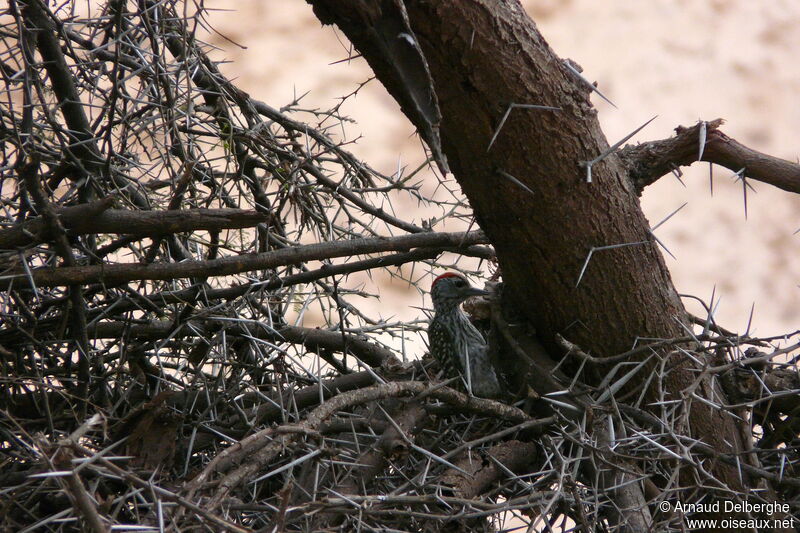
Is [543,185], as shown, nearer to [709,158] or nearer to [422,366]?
[709,158]

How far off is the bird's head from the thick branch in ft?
2.75

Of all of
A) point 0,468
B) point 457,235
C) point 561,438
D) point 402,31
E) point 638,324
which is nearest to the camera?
point 402,31

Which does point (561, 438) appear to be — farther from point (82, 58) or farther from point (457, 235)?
point (82, 58)

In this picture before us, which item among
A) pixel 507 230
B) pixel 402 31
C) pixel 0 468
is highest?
pixel 402 31

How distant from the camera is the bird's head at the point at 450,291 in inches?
116

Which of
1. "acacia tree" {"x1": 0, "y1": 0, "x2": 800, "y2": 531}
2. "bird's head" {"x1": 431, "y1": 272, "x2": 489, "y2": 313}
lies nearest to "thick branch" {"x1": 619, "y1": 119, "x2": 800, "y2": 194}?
"acacia tree" {"x1": 0, "y1": 0, "x2": 800, "y2": 531}

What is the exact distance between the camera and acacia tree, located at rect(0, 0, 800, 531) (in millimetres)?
1798

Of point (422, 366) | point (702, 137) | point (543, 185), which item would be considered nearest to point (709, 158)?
point (702, 137)

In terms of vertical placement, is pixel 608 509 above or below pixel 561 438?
below

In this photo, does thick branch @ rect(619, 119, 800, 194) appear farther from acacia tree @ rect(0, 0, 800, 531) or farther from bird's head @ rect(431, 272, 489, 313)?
bird's head @ rect(431, 272, 489, 313)

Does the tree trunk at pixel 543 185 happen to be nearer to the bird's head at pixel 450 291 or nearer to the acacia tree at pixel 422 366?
the acacia tree at pixel 422 366

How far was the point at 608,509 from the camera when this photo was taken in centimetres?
192

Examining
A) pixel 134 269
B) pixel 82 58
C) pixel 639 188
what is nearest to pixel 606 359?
pixel 639 188

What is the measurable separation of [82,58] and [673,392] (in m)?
2.13
